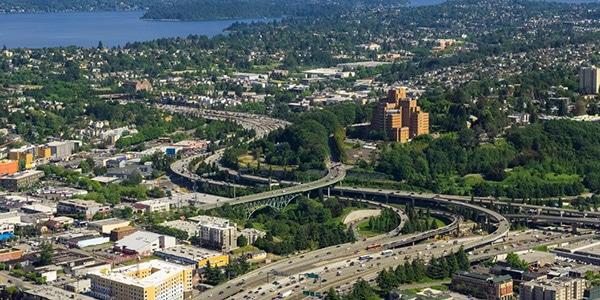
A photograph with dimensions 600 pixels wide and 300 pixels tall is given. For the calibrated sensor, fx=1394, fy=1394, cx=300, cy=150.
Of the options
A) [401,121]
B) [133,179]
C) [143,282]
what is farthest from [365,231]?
[401,121]

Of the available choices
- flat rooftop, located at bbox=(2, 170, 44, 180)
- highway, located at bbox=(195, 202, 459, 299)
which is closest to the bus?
highway, located at bbox=(195, 202, 459, 299)

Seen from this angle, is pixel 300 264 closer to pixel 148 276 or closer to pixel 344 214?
pixel 148 276

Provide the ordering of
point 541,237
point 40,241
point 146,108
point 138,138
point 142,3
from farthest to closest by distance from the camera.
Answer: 1. point 142,3
2. point 146,108
3. point 138,138
4. point 541,237
5. point 40,241

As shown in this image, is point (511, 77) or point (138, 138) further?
point (511, 77)

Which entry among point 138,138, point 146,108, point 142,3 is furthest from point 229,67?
point 142,3

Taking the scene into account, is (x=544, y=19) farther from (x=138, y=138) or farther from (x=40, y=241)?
(x=40, y=241)

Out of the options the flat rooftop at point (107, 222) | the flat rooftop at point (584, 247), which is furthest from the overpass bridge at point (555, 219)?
the flat rooftop at point (107, 222)

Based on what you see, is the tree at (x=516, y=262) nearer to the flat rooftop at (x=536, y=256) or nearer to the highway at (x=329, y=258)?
the flat rooftop at (x=536, y=256)
